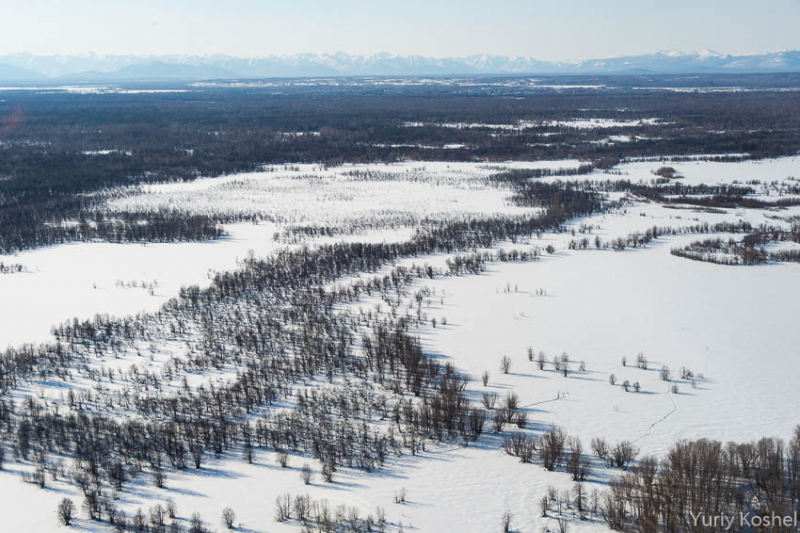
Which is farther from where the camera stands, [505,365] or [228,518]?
[505,365]

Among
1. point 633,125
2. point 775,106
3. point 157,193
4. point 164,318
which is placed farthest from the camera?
point 775,106

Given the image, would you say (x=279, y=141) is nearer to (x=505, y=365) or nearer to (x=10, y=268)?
(x=10, y=268)

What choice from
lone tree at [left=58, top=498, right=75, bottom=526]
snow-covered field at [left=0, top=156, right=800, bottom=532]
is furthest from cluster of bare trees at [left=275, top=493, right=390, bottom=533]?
lone tree at [left=58, top=498, right=75, bottom=526]

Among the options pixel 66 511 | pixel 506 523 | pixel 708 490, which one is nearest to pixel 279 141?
pixel 66 511

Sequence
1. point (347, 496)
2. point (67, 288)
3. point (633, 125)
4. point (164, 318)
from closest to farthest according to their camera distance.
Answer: point (347, 496) → point (164, 318) → point (67, 288) → point (633, 125)

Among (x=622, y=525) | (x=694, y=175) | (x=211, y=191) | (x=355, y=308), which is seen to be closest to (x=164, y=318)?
(x=355, y=308)

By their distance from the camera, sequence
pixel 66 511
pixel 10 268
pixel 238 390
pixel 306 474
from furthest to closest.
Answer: pixel 10 268 < pixel 238 390 < pixel 306 474 < pixel 66 511

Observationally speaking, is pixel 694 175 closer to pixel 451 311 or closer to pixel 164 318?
pixel 451 311
